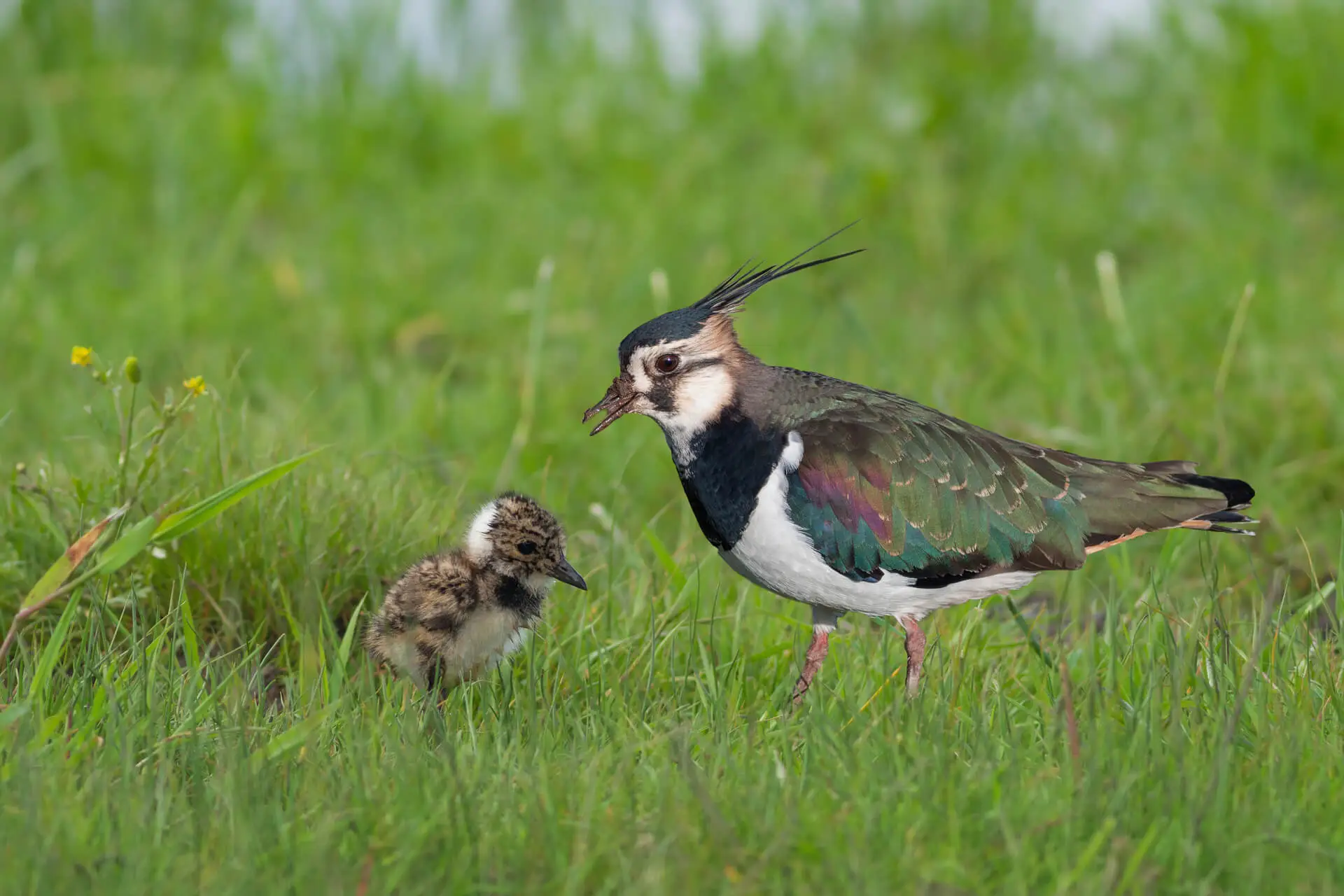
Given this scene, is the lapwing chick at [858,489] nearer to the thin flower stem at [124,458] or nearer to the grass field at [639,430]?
the grass field at [639,430]

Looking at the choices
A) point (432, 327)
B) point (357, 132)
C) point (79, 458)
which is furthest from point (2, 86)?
point (79, 458)

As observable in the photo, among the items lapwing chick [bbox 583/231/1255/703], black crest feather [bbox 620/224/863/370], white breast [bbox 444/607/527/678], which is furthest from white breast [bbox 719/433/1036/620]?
white breast [bbox 444/607/527/678]

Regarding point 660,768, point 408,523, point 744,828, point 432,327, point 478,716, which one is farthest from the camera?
point 432,327

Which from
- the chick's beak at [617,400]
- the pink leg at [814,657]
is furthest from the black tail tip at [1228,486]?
the chick's beak at [617,400]

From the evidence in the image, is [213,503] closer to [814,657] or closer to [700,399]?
[700,399]

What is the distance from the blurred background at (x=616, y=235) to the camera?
6.73 meters

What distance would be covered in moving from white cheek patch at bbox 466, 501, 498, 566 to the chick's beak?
1.41 ft

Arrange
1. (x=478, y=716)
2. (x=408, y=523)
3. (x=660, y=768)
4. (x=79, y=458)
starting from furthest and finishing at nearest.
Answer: (x=79, y=458)
(x=408, y=523)
(x=478, y=716)
(x=660, y=768)

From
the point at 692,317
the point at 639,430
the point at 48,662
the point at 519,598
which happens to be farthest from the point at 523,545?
the point at 639,430

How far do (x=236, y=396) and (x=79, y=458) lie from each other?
129 cm

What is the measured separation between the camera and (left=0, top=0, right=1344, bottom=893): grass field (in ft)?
11.7

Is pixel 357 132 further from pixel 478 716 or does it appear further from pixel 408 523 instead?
pixel 478 716

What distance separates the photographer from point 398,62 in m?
10.5

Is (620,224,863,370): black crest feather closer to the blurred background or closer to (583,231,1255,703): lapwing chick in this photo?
(583,231,1255,703): lapwing chick
